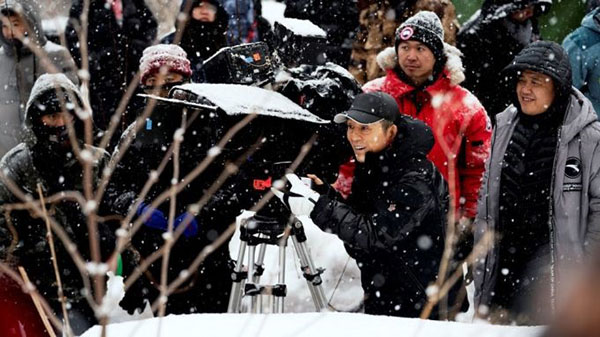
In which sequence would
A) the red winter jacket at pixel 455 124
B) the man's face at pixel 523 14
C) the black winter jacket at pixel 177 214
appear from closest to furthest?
the black winter jacket at pixel 177 214, the red winter jacket at pixel 455 124, the man's face at pixel 523 14

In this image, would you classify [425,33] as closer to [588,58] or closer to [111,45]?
[588,58]

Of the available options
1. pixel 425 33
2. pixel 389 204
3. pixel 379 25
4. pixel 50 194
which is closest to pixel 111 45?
pixel 379 25

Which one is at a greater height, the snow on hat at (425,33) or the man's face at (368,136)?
the snow on hat at (425,33)

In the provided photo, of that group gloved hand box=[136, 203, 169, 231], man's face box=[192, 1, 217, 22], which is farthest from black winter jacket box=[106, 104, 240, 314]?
man's face box=[192, 1, 217, 22]

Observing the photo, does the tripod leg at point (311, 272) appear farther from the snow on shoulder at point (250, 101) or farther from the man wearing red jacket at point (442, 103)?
the man wearing red jacket at point (442, 103)

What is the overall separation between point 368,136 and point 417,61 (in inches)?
33.9

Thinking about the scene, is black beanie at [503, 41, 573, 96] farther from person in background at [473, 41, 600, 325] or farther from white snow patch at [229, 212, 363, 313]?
white snow patch at [229, 212, 363, 313]

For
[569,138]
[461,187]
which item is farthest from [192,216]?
[569,138]

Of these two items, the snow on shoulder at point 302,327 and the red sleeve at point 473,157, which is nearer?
the snow on shoulder at point 302,327

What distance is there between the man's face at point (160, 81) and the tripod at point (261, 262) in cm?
106

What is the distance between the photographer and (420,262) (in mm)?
2840

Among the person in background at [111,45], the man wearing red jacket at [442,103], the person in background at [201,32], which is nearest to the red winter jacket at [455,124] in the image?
the man wearing red jacket at [442,103]

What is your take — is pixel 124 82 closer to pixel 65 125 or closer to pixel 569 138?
pixel 65 125

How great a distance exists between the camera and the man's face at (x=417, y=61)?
11.3ft
